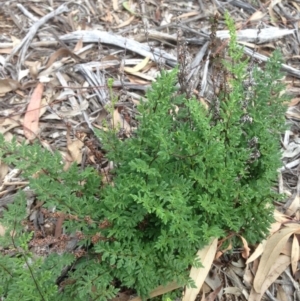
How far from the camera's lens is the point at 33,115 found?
3.08 metres

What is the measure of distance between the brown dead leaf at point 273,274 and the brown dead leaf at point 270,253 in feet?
0.04

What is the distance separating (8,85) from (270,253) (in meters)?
1.86

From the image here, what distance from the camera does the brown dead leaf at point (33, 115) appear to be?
301cm

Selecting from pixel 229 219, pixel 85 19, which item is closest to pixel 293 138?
pixel 229 219

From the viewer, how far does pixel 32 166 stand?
2.27m

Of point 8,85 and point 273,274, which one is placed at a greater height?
point 8,85

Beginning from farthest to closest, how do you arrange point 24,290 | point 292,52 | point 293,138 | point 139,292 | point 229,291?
point 292,52
point 293,138
point 229,291
point 139,292
point 24,290

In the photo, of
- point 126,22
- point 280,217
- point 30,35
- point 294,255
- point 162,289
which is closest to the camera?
point 162,289

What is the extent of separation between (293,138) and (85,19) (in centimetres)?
169

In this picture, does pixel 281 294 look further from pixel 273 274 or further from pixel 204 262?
pixel 204 262

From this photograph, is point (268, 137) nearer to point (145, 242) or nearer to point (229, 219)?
point (229, 219)

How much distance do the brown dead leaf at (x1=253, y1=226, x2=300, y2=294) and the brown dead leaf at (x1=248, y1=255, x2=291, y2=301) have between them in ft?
0.04

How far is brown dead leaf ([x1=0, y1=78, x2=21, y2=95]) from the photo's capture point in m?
3.16

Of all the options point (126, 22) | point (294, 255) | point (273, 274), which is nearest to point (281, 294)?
point (273, 274)
